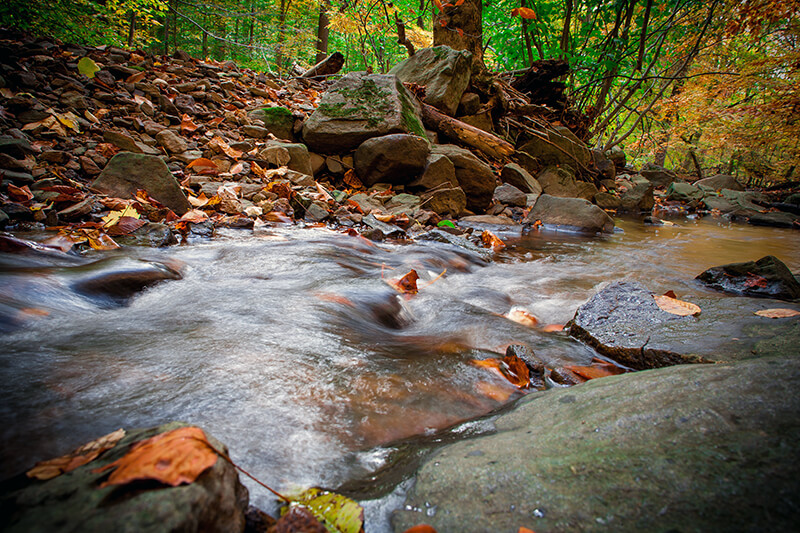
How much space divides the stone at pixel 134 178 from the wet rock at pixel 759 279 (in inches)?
223

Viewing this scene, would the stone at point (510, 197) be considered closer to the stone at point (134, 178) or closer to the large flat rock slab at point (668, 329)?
the large flat rock slab at point (668, 329)

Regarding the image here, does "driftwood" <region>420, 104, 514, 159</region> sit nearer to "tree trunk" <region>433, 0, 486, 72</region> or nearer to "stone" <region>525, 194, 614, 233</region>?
"tree trunk" <region>433, 0, 486, 72</region>

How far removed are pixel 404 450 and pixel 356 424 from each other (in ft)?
0.62

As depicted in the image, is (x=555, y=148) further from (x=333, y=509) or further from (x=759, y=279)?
(x=333, y=509)

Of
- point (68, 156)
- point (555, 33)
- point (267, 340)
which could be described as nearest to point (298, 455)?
point (267, 340)

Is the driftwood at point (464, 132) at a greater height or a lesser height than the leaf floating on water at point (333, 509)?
greater

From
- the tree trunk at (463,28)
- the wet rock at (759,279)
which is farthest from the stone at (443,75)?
the wet rock at (759,279)

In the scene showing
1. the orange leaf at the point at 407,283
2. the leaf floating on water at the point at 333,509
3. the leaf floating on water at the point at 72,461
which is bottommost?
the orange leaf at the point at 407,283

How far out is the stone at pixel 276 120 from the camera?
22.7 ft

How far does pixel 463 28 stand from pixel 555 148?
3689 mm

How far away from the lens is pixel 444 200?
253 inches

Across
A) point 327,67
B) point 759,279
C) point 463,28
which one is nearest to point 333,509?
point 759,279

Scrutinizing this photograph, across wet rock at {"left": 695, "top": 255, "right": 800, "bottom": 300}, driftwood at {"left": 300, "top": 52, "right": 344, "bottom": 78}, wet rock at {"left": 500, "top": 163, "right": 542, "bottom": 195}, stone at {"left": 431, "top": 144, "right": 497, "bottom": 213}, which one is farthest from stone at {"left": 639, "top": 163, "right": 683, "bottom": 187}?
wet rock at {"left": 695, "top": 255, "right": 800, "bottom": 300}

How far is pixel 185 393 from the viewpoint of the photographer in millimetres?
1252
